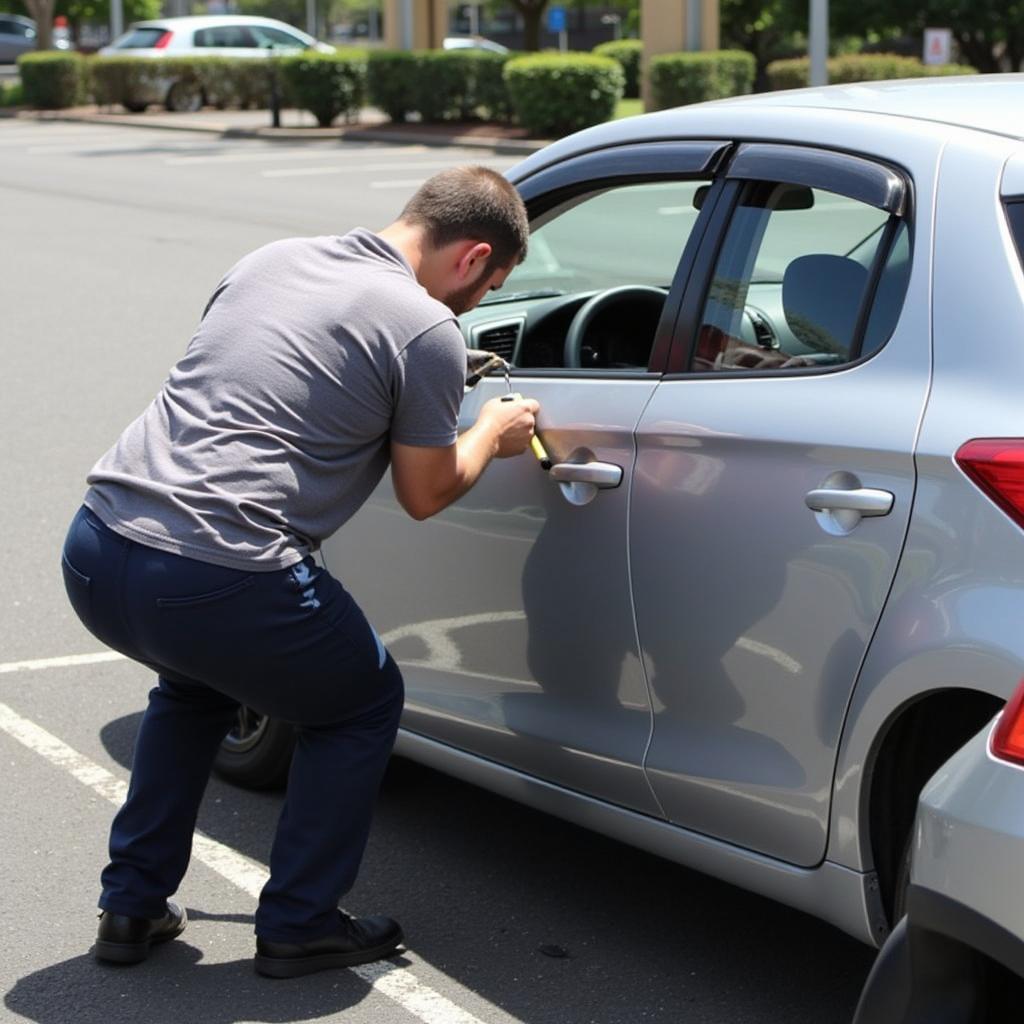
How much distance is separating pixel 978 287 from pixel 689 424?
0.64m

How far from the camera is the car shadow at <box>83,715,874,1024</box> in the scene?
367 centimetres

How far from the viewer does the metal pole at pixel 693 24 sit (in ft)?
92.6

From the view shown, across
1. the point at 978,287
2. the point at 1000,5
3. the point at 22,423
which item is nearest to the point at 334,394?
the point at 978,287

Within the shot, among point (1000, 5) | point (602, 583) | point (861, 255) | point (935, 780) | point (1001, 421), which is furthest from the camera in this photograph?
point (1000, 5)

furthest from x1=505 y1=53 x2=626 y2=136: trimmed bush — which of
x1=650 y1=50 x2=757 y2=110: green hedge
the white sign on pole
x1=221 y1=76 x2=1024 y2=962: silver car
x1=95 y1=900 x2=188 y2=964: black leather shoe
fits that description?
x1=95 y1=900 x2=188 y2=964: black leather shoe

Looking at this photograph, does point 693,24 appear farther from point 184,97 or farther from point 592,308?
point 592,308

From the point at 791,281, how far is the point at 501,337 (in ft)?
3.47

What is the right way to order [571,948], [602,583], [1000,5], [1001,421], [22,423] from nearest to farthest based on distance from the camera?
[1001,421], [602,583], [571,948], [22,423], [1000,5]

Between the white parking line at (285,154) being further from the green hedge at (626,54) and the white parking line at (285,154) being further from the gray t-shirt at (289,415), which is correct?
the gray t-shirt at (289,415)

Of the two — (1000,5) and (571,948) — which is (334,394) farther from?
(1000,5)

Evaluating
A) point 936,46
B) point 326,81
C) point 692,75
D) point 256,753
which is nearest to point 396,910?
point 256,753

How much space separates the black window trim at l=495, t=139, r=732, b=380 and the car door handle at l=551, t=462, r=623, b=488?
20 centimetres

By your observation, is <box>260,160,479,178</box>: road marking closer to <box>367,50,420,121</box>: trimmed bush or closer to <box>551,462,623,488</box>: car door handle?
<box>367,50,420,121</box>: trimmed bush

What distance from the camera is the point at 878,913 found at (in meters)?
3.17
